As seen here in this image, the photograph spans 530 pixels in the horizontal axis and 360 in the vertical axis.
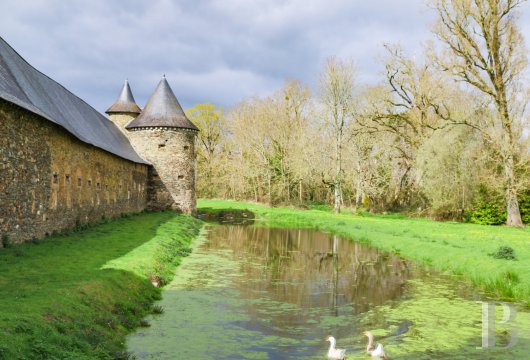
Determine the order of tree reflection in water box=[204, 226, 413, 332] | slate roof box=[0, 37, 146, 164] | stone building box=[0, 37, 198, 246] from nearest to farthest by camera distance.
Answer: tree reflection in water box=[204, 226, 413, 332], stone building box=[0, 37, 198, 246], slate roof box=[0, 37, 146, 164]

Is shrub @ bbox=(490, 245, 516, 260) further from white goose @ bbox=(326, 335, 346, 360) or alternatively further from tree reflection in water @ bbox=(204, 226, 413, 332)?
white goose @ bbox=(326, 335, 346, 360)

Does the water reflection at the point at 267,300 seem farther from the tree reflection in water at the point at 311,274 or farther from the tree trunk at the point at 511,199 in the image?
the tree trunk at the point at 511,199

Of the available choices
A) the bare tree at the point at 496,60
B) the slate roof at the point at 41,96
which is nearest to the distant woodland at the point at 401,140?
the bare tree at the point at 496,60

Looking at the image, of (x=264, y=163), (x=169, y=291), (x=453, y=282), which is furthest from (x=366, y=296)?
(x=264, y=163)

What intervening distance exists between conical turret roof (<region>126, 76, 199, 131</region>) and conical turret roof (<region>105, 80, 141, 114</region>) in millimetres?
2595

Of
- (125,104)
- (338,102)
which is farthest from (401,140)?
(125,104)

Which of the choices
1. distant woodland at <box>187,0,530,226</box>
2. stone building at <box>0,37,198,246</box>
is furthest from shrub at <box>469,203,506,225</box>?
stone building at <box>0,37,198,246</box>

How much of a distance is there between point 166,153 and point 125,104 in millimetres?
6946

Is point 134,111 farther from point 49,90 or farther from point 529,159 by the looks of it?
point 529,159

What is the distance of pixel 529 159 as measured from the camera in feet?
94.0

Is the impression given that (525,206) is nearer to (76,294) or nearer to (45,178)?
(45,178)

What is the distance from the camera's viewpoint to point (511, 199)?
95.1 ft

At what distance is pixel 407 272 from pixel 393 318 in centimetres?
604

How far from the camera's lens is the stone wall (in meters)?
12.6
